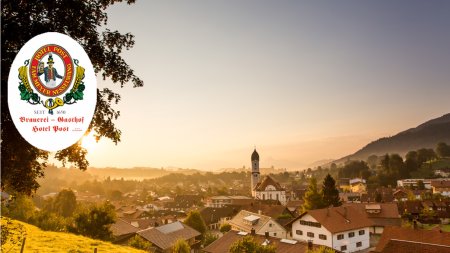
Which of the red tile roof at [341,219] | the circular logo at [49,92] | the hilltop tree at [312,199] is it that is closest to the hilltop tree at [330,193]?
the hilltop tree at [312,199]

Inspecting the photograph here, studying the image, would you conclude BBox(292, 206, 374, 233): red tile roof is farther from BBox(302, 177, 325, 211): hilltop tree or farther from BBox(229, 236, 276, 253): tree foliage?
BBox(229, 236, 276, 253): tree foliage

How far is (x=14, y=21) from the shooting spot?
1205 centimetres

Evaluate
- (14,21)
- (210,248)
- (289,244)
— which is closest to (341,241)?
(289,244)

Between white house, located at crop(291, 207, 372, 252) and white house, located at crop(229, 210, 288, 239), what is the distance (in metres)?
6.93

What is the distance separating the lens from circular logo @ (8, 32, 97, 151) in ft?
35.1

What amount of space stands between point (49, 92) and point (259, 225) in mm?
62469

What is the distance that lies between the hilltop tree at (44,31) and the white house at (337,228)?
4625 cm

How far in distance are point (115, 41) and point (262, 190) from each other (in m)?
124

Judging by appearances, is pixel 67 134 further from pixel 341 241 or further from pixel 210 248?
pixel 341 241

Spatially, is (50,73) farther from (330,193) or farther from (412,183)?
(412,183)

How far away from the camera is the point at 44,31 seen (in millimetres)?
12406

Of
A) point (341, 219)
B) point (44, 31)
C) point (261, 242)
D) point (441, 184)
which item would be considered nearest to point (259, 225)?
point (341, 219)

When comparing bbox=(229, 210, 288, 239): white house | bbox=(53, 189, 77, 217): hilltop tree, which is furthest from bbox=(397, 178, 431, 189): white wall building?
bbox=(53, 189, 77, 217): hilltop tree

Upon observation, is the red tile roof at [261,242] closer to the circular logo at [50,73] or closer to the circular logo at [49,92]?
the circular logo at [49,92]
